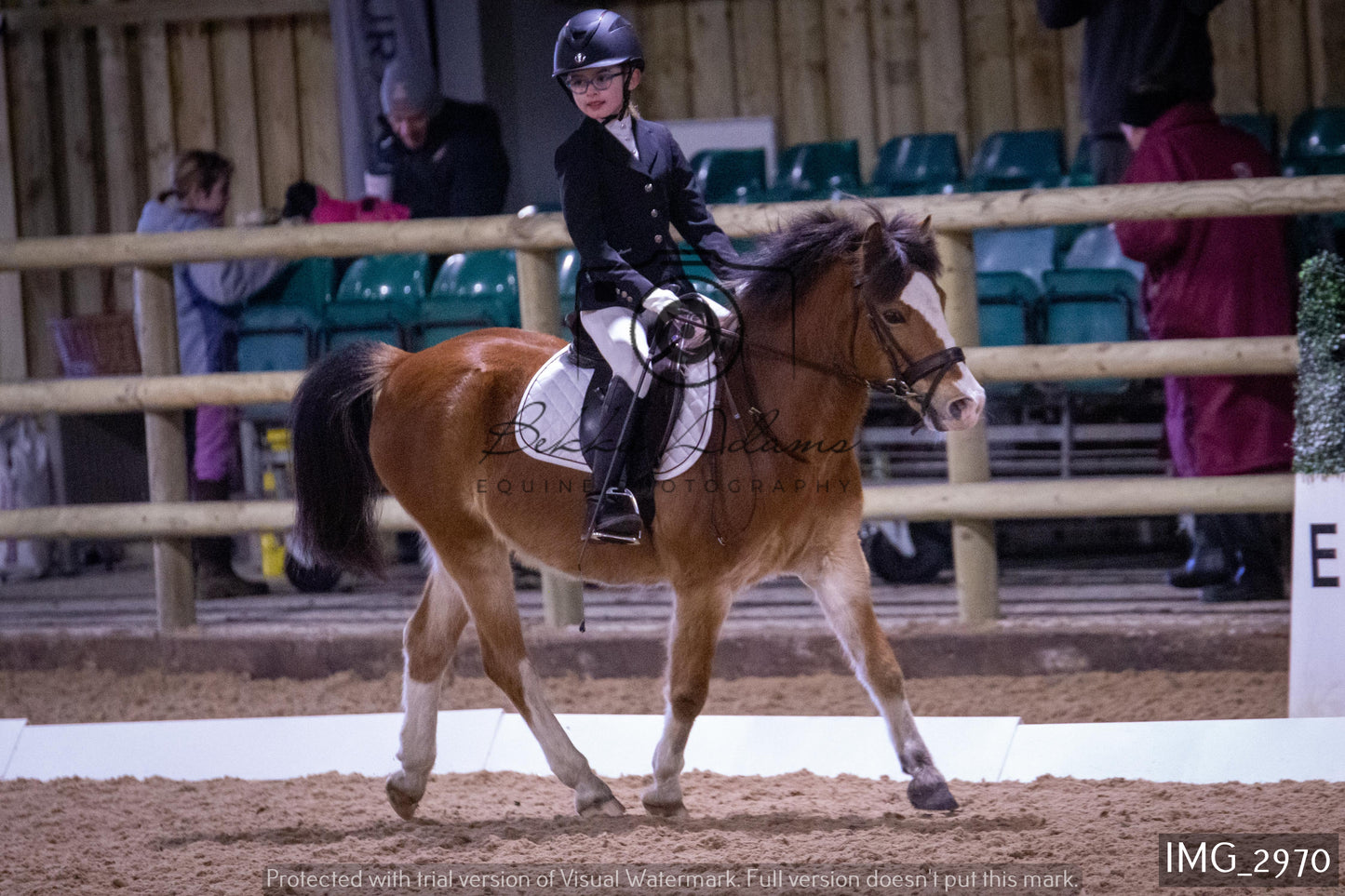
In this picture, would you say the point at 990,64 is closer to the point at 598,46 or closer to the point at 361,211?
the point at 361,211

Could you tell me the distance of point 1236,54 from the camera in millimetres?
8719

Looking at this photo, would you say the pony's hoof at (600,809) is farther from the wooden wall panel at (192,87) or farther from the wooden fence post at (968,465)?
the wooden wall panel at (192,87)

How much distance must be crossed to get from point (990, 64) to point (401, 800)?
22.8 feet

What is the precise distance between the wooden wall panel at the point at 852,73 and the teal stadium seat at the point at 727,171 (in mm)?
692

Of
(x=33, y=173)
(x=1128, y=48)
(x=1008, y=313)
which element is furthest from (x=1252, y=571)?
(x=33, y=173)

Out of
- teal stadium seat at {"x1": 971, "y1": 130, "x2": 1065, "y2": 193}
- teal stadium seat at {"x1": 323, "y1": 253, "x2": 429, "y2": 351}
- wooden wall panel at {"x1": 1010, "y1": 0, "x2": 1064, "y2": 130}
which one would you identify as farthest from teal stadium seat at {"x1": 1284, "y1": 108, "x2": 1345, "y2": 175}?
teal stadium seat at {"x1": 323, "y1": 253, "x2": 429, "y2": 351}

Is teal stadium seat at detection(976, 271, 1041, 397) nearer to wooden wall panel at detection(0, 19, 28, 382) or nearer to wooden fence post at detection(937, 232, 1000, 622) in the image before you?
wooden fence post at detection(937, 232, 1000, 622)

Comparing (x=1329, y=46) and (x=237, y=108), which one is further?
(x=237, y=108)

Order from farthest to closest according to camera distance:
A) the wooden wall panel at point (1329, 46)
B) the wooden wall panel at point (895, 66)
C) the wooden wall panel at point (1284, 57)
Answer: the wooden wall panel at point (895, 66) → the wooden wall panel at point (1284, 57) → the wooden wall panel at point (1329, 46)

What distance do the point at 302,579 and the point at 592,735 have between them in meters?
1.29

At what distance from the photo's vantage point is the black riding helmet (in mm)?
3508

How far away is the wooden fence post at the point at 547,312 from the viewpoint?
548 centimetres

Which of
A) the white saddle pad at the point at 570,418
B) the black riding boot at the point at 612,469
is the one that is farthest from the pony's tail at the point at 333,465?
the black riding boot at the point at 612,469

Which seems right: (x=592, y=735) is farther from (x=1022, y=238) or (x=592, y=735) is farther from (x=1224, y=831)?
(x=1022, y=238)
